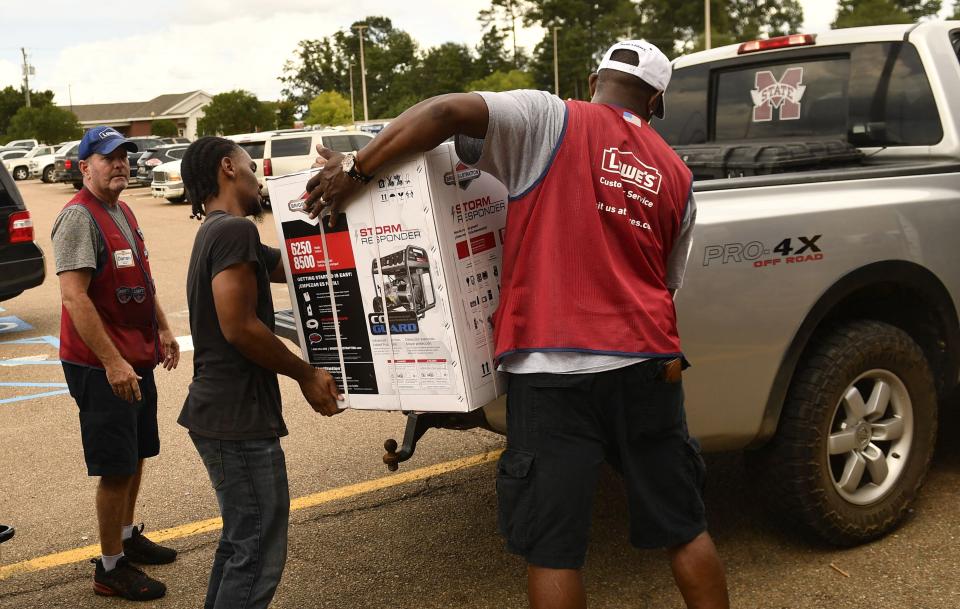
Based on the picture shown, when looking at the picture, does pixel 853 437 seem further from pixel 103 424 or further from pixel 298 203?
pixel 103 424

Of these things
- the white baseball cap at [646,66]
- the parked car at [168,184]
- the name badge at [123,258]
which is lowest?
the parked car at [168,184]

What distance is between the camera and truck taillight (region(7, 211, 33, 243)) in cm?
888

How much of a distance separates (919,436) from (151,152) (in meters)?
31.0

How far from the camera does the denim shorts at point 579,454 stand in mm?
2537

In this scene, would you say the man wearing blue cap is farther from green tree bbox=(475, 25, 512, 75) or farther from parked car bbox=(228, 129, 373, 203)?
green tree bbox=(475, 25, 512, 75)

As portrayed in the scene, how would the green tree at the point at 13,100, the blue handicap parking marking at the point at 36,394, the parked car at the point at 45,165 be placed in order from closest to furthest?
the blue handicap parking marking at the point at 36,394, the parked car at the point at 45,165, the green tree at the point at 13,100

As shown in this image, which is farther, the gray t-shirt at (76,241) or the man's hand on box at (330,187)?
the gray t-shirt at (76,241)

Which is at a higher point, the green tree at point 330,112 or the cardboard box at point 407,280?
the cardboard box at point 407,280

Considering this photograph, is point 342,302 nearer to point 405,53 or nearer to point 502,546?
point 502,546

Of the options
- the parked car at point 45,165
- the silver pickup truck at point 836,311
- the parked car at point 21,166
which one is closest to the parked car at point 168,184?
the parked car at point 45,165

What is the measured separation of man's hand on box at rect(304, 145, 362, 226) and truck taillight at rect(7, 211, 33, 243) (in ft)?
23.4

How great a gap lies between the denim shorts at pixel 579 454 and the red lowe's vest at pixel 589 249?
102mm

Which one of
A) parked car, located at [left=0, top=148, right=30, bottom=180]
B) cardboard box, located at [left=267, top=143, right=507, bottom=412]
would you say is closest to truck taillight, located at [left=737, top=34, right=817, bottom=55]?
cardboard box, located at [left=267, top=143, right=507, bottom=412]

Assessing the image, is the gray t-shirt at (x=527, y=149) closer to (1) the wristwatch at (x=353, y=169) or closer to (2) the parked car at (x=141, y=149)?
(1) the wristwatch at (x=353, y=169)
